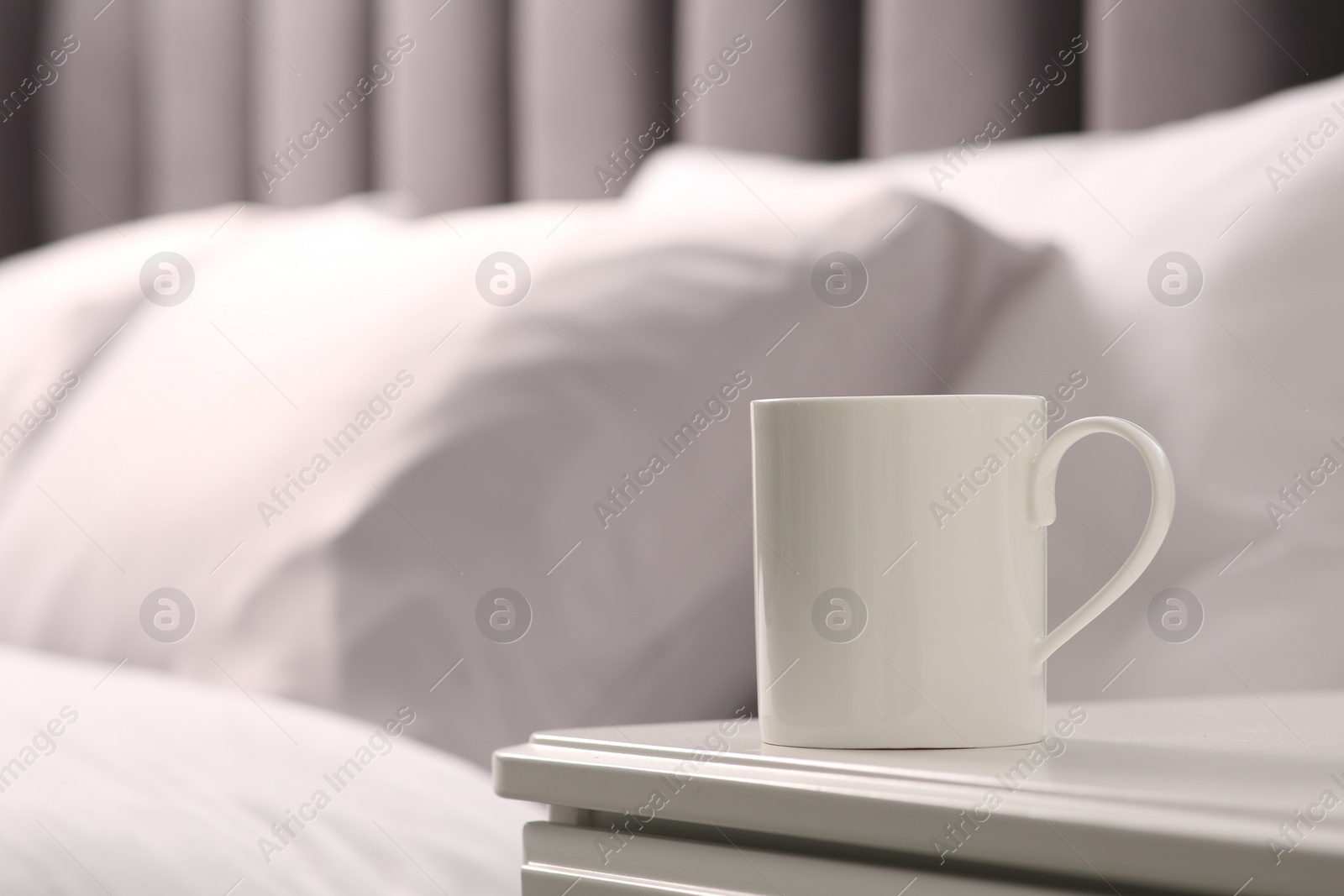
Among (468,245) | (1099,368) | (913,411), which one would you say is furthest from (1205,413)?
(468,245)

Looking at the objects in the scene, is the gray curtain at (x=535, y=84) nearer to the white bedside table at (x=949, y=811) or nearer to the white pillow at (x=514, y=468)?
the white pillow at (x=514, y=468)

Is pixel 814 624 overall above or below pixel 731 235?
below

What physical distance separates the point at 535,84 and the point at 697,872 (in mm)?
1308

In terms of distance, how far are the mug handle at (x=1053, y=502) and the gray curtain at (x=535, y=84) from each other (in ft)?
2.39

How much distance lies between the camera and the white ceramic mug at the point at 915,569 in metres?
0.40

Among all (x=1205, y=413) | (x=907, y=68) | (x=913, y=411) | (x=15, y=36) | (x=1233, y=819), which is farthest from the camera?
(x=15, y=36)

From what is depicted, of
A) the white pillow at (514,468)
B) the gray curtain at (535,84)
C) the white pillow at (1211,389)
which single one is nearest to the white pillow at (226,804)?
the white pillow at (514,468)

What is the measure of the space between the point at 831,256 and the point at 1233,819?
0.61m

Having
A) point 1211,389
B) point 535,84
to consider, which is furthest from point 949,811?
point 535,84

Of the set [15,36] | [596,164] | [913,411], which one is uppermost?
[15,36]

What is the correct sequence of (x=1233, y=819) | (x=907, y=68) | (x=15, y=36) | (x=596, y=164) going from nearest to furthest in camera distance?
(x=1233, y=819) → (x=907, y=68) → (x=596, y=164) → (x=15, y=36)

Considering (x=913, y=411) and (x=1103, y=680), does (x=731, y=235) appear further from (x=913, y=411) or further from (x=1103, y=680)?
(x=913, y=411)

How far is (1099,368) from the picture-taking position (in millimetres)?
790

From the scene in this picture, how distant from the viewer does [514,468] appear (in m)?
0.80
